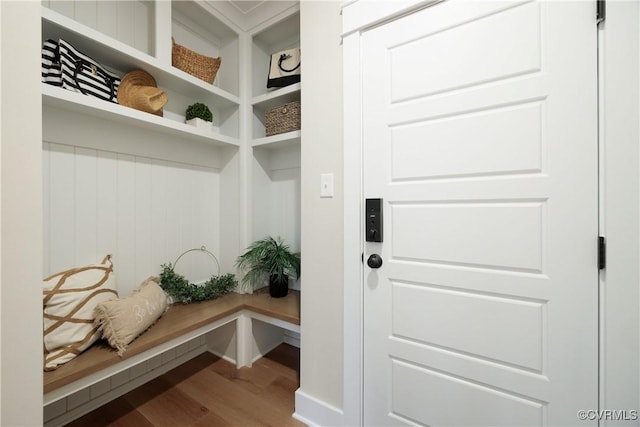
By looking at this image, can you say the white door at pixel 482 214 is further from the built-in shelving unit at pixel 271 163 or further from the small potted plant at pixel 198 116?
the small potted plant at pixel 198 116

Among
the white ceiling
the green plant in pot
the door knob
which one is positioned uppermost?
the white ceiling

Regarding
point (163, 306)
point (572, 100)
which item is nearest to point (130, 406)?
point (163, 306)

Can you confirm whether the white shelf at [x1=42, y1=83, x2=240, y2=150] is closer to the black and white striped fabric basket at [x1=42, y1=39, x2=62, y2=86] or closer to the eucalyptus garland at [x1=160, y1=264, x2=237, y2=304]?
the black and white striped fabric basket at [x1=42, y1=39, x2=62, y2=86]

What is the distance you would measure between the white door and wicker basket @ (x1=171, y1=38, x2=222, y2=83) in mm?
1227

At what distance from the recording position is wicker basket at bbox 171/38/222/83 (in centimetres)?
171

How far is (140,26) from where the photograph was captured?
1.67 meters

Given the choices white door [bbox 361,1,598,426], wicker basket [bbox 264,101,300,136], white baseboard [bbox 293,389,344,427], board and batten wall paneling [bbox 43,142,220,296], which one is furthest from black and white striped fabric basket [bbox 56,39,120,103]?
white baseboard [bbox 293,389,344,427]

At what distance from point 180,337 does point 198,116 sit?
1.45 m

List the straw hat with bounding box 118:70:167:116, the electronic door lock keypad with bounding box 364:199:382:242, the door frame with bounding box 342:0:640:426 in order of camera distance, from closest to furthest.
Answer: the door frame with bounding box 342:0:640:426 < the electronic door lock keypad with bounding box 364:199:382:242 < the straw hat with bounding box 118:70:167:116

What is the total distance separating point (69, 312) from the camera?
120 cm

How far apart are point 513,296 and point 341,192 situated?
817mm

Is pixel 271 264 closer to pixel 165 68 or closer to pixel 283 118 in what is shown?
pixel 283 118

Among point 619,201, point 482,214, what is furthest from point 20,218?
point 619,201

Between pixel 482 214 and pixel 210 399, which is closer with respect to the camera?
pixel 482 214
